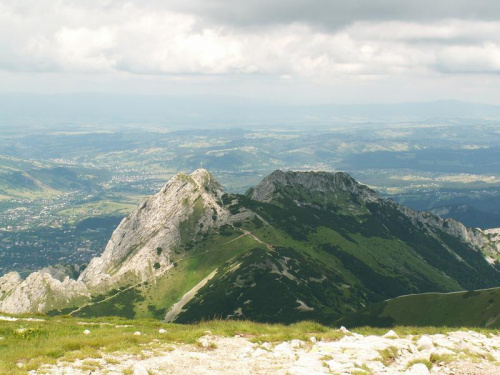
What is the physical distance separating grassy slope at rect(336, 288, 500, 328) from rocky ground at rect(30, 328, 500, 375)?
2973 inches

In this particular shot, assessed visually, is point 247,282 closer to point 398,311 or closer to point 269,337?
point 398,311

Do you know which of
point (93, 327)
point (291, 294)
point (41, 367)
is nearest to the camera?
point (41, 367)

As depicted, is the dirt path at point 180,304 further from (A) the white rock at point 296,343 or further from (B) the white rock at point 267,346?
(A) the white rock at point 296,343

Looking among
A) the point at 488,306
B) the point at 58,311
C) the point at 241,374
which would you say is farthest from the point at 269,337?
the point at 58,311

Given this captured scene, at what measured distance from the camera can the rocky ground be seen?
25.8m

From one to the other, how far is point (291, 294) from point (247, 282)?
70.6 feet

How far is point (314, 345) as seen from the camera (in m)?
33.1

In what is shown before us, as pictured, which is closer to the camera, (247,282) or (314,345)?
(314,345)

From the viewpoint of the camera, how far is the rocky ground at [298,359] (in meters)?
25.8

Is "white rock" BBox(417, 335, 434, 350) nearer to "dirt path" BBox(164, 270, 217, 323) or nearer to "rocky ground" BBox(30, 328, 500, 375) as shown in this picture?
"rocky ground" BBox(30, 328, 500, 375)

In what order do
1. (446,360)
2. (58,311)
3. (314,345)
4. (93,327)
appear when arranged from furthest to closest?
(58,311) → (93,327) → (314,345) → (446,360)

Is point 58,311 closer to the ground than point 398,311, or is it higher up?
closer to the ground

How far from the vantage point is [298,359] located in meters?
28.9

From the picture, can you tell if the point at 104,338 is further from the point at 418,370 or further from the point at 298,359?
the point at 418,370
